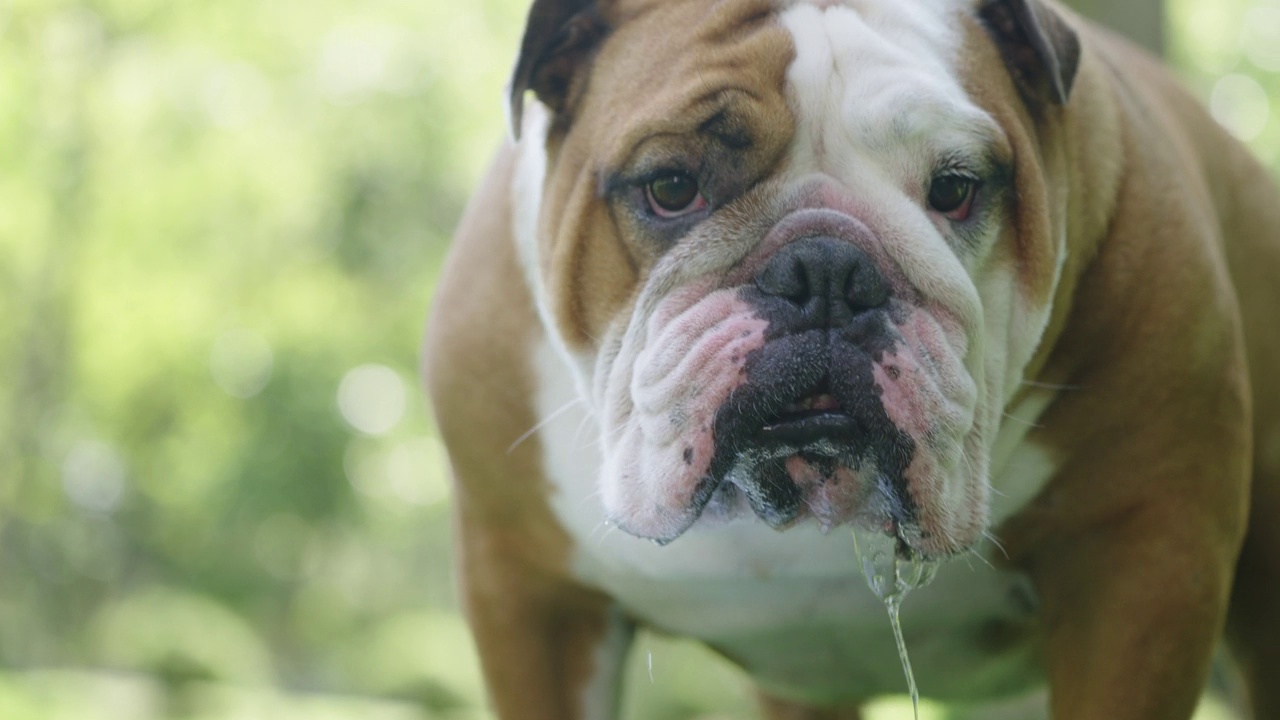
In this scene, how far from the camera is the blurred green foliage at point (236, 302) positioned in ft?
31.8

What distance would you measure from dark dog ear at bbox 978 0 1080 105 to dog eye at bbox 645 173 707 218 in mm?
557

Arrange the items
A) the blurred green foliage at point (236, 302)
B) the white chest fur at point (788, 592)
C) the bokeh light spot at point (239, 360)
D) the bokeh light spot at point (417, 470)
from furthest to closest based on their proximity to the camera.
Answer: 1. the bokeh light spot at point (417, 470)
2. the bokeh light spot at point (239, 360)
3. the blurred green foliage at point (236, 302)
4. the white chest fur at point (788, 592)

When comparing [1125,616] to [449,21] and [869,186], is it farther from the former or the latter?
[449,21]

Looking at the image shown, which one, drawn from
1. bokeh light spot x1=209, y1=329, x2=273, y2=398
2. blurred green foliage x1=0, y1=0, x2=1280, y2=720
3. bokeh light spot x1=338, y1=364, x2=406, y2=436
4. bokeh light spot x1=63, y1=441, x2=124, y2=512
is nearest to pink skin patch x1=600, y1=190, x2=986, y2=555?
blurred green foliage x1=0, y1=0, x2=1280, y2=720

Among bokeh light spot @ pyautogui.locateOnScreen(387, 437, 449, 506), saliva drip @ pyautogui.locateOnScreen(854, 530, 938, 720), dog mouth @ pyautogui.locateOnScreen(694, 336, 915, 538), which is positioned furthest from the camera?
bokeh light spot @ pyautogui.locateOnScreen(387, 437, 449, 506)

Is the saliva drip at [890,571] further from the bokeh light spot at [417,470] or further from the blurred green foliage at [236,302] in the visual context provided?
the bokeh light spot at [417,470]

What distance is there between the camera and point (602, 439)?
2188 millimetres

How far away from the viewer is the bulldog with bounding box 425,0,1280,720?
194 cm

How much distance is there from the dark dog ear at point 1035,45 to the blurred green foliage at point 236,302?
20.1ft

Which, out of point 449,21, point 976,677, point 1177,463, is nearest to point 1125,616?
point 1177,463

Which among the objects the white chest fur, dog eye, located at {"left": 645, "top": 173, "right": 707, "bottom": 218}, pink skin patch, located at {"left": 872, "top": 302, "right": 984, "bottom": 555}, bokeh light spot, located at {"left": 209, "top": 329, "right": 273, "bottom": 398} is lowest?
bokeh light spot, located at {"left": 209, "top": 329, "right": 273, "bottom": 398}

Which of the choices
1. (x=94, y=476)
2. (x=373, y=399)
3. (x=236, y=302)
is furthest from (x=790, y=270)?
(x=94, y=476)

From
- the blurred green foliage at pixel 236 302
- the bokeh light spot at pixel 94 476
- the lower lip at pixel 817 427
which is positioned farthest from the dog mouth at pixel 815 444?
the bokeh light spot at pixel 94 476

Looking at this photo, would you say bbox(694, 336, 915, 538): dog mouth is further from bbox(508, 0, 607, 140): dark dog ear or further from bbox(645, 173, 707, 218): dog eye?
bbox(508, 0, 607, 140): dark dog ear
